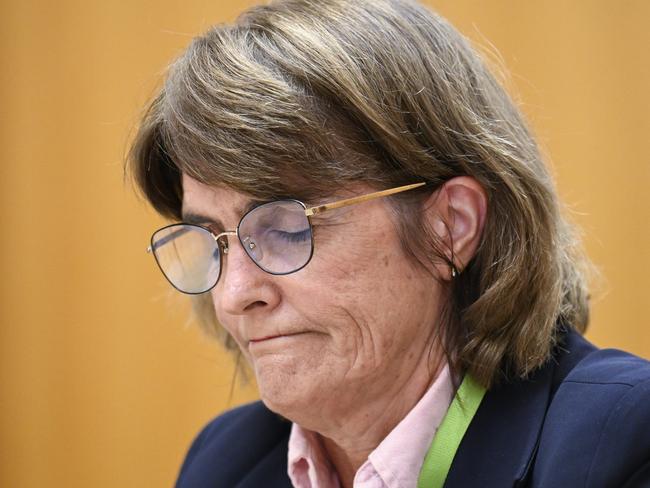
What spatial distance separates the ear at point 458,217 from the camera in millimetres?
1730

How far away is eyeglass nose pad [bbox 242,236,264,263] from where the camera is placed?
5.50 feet

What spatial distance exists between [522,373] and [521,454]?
0.59 feet

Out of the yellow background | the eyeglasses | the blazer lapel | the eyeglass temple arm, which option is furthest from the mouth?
the yellow background

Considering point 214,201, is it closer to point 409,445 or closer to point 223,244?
point 223,244

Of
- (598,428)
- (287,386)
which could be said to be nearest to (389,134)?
(287,386)

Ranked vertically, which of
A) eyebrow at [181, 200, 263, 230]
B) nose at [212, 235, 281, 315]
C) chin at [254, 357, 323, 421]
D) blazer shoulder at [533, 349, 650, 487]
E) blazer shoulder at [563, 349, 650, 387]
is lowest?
blazer shoulder at [533, 349, 650, 487]

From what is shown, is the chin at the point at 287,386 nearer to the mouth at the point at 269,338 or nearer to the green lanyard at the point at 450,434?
the mouth at the point at 269,338

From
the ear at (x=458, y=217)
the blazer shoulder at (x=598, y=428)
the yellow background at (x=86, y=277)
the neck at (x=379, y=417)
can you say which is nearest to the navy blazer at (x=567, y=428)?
the blazer shoulder at (x=598, y=428)

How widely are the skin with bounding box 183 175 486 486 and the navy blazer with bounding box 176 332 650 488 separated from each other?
173 millimetres

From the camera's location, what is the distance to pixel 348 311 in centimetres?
166

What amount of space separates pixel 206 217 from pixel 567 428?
0.76 m

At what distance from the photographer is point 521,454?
161cm

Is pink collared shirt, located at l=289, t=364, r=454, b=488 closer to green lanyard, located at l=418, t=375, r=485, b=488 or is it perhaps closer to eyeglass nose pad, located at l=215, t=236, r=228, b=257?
green lanyard, located at l=418, t=375, r=485, b=488

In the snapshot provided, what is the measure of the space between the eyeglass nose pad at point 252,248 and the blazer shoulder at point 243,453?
62cm
